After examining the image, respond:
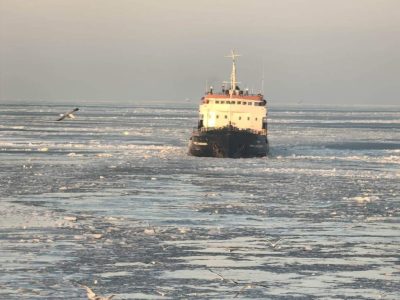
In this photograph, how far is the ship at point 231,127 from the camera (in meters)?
61.3

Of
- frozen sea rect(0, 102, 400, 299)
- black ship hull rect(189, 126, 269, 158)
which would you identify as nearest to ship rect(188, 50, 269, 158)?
black ship hull rect(189, 126, 269, 158)

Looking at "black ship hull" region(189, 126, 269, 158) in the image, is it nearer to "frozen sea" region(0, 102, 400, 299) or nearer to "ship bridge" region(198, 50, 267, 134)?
"ship bridge" region(198, 50, 267, 134)

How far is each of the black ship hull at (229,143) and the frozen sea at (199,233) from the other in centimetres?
988

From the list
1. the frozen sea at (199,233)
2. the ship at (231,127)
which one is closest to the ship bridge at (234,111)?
the ship at (231,127)

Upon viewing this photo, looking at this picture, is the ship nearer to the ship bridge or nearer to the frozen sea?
the ship bridge

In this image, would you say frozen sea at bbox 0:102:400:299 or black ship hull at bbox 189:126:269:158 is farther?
black ship hull at bbox 189:126:269:158

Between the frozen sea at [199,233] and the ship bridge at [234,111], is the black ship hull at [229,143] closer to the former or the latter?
the ship bridge at [234,111]

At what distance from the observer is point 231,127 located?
60.7 m

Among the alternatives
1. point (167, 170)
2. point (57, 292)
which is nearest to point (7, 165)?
point (167, 170)

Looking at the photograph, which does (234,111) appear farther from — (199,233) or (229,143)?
(199,233)

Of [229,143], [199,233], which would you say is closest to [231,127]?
[229,143]

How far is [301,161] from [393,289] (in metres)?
42.4

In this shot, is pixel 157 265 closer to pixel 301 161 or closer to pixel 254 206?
pixel 254 206

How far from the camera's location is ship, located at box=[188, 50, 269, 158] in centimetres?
6128
